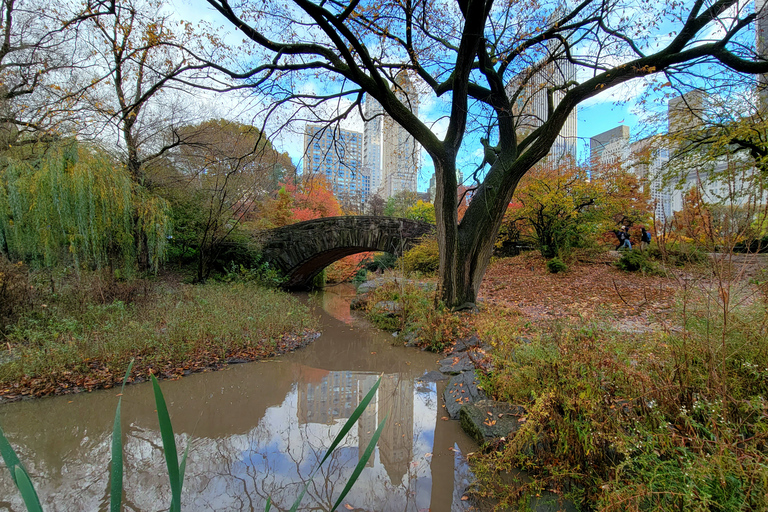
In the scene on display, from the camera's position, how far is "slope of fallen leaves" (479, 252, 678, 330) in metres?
6.39

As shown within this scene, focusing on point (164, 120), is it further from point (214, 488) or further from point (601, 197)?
point (601, 197)

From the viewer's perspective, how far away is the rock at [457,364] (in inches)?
→ 189

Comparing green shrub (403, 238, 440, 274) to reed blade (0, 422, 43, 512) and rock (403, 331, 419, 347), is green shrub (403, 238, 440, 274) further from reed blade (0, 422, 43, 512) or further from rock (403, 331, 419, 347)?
reed blade (0, 422, 43, 512)

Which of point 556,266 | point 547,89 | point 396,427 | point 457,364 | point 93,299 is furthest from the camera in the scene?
point 556,266

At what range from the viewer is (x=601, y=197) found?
1088cm

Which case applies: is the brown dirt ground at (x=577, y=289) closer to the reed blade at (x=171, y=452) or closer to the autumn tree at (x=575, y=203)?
the autumn tree at (x=575, y=203)

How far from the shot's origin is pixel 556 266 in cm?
1083

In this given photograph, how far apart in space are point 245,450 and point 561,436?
2.40 m

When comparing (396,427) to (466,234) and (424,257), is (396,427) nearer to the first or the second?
(466,234)

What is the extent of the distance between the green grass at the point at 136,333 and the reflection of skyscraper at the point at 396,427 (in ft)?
7.48

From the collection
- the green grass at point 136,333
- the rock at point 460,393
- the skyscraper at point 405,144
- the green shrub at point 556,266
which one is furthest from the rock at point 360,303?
the rock at point 460,393

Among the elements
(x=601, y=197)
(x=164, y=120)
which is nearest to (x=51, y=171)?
(x=164, y=120)

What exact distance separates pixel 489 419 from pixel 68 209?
23.0 feet

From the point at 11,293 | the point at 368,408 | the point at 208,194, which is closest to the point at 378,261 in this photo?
the point at 208,194
